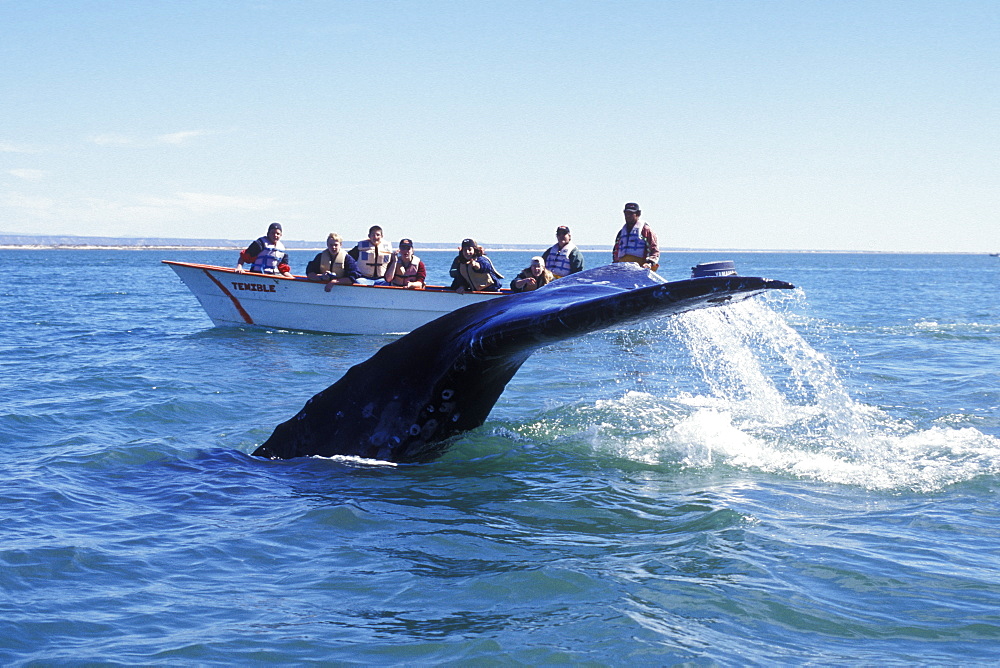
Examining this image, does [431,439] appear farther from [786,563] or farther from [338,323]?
[338,323]

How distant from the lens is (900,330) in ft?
68.5

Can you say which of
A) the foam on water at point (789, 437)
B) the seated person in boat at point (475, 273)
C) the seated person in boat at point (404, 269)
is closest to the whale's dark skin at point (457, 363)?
the foam on water at point (789, 437)

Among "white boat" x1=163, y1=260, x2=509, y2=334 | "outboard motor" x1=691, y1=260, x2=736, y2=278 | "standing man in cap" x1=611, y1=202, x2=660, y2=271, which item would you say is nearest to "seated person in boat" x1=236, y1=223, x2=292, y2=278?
"white boat" x1=163, y1=260, x2=509, y2=334

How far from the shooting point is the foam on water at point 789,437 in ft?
22.3

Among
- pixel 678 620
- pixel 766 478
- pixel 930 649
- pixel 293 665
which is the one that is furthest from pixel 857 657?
pixel 766 478

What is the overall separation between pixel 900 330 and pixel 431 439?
17.4m

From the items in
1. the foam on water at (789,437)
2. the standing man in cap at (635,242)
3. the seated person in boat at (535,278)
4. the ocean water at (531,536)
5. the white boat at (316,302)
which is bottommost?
the ocean water at (531,536)

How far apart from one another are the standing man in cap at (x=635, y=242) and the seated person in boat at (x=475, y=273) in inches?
109

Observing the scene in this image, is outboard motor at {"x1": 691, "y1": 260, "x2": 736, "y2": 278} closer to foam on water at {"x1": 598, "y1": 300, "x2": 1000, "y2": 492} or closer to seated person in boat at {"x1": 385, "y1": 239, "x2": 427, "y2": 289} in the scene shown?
foam on water at {"x1": 598, "y1": 300, "x2": 1000, "y2": 492}

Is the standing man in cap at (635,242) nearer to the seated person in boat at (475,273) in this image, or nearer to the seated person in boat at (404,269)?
the seated person in boat at (475,273)

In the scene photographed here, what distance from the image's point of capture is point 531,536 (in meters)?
5.25

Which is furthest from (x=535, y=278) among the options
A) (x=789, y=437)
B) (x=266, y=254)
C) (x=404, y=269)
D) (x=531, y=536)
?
(x=531, y=536)

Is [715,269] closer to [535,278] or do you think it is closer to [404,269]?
[535,278]

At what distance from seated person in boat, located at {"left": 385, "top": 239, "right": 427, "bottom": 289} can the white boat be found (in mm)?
515
